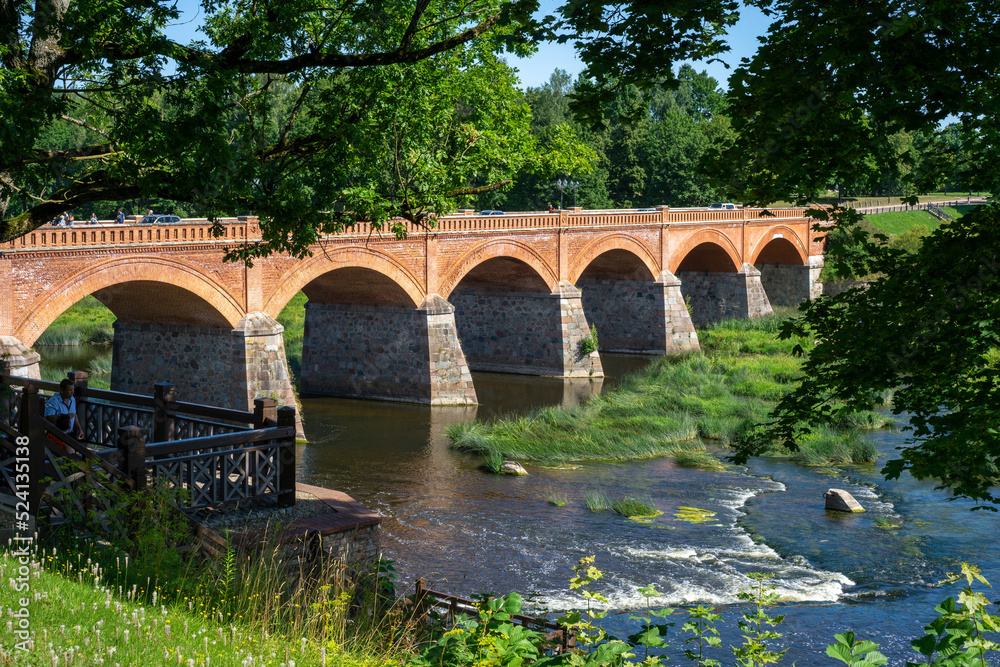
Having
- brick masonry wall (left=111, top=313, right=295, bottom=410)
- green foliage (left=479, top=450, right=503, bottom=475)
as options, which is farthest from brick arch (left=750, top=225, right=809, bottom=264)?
green foliage (left=479, top=450, right=503, bottom=475)

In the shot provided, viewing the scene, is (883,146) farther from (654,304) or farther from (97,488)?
(654,304)

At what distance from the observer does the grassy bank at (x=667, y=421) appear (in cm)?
2036

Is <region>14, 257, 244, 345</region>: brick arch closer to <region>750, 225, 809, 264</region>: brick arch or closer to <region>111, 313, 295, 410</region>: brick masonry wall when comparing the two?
<region>111, 313, 295, 410</region>: brick masonry wall

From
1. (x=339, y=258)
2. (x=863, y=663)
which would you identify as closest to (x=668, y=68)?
(x=863, y=663)

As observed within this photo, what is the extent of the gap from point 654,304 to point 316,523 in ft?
95.3

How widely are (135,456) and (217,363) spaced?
15814mm

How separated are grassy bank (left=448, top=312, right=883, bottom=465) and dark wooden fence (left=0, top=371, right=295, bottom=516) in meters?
10.6

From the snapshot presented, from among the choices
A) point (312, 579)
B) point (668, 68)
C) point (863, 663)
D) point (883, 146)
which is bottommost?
point (312, 579)

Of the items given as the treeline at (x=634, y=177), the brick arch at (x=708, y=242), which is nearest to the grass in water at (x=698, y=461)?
the brick arch at (x=708, y=242)

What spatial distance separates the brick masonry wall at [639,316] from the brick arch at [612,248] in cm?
89

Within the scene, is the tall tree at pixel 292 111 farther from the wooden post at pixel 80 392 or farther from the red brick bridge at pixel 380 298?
the red brick bridge at pixel 380 298

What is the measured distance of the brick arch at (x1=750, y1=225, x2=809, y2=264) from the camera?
4338 centimetres

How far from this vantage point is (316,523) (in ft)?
27.6

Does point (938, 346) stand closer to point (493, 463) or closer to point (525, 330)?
point (493, 463)
